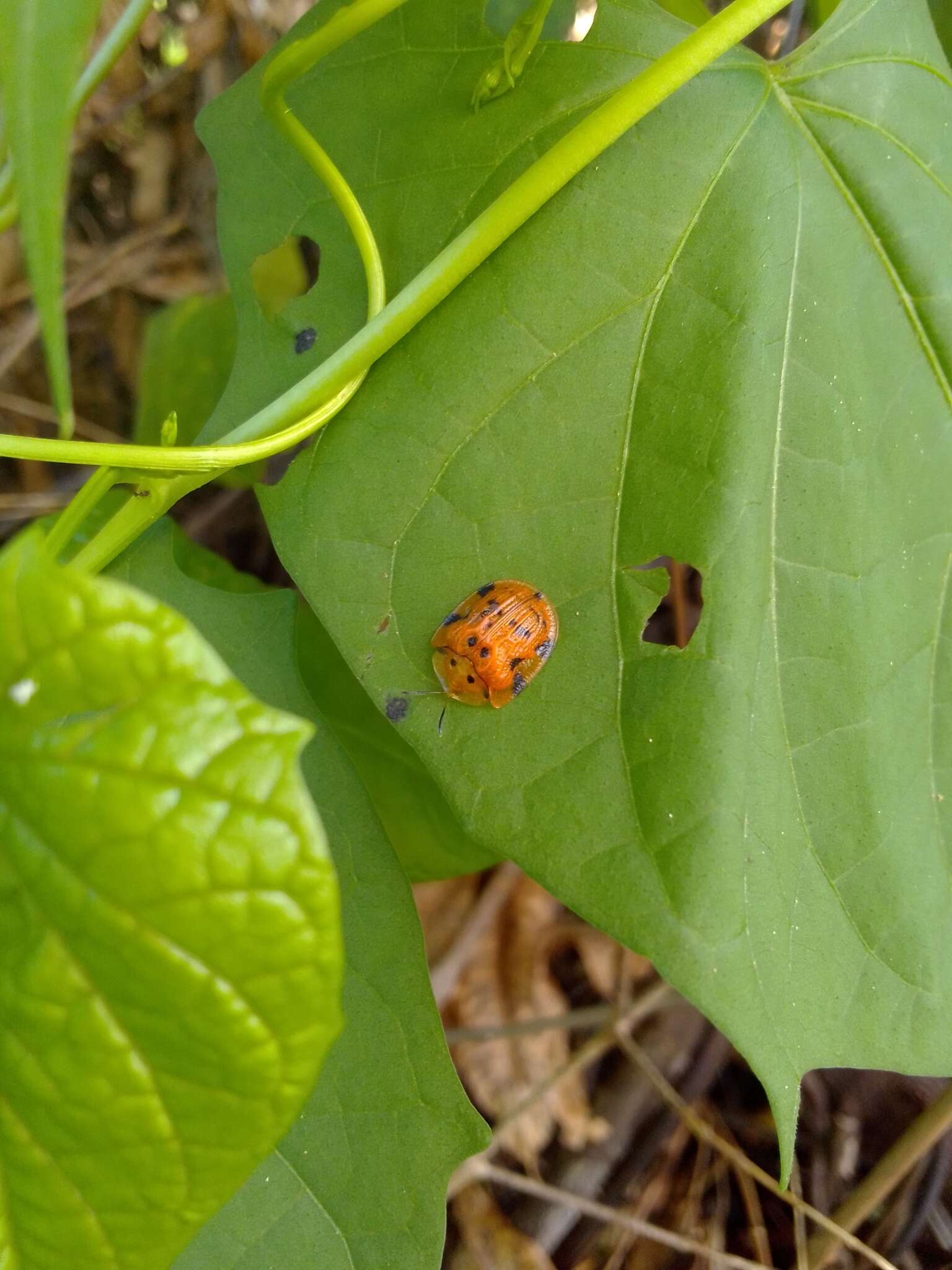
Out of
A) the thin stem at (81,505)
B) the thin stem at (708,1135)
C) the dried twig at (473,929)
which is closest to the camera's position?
the thin stem at (81,505)

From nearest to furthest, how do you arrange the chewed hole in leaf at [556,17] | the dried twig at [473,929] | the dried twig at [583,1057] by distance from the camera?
the chewed hole in leaf at [556,17], the dried twig at [583,1057], the dried twig at [473,929]

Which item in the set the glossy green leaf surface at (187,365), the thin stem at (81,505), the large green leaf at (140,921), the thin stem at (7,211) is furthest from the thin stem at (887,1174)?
the thin stem at (7,211)

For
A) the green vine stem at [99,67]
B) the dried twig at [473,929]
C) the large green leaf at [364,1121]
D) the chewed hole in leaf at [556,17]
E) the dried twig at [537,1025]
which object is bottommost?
the dried twig at [537,1025]

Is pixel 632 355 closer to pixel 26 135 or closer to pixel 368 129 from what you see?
pixel 368 129

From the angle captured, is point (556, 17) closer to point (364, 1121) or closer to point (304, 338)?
point (304, 338)

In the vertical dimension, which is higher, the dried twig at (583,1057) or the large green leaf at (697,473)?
the large green leaf at (697,473)

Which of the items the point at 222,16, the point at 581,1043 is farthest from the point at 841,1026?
the point at 222,16

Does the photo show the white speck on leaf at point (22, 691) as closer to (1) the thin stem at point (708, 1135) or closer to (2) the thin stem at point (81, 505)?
(2) the thin stem at point (81, 505)
